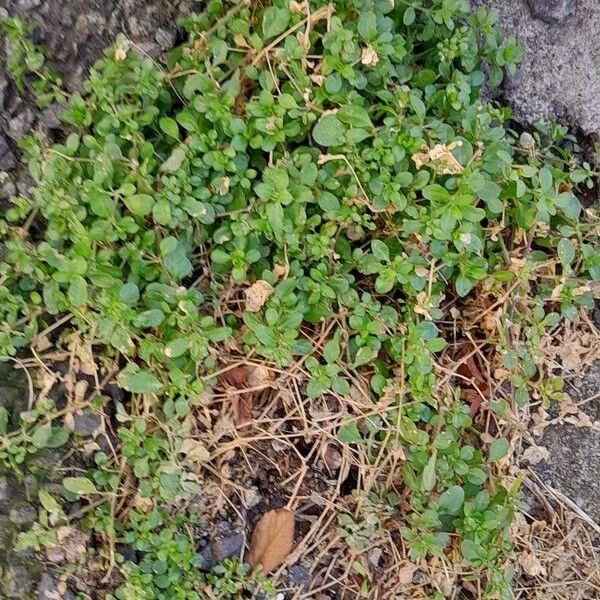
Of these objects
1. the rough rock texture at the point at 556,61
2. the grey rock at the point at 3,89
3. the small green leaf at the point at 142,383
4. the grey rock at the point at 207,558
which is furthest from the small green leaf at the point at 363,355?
the grey rock at the point at 3,89

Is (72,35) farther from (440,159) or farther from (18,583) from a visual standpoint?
(18,583)

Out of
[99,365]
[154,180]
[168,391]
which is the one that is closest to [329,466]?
[168,391]

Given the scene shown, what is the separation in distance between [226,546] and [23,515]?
515mm

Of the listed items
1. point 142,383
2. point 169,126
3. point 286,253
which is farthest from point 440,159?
point 142,383

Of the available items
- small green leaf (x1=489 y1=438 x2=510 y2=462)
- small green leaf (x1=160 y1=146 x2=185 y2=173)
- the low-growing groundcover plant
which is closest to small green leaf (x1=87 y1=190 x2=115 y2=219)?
the low-growing groundcover plant

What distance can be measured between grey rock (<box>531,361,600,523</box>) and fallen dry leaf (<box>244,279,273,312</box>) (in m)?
0.98

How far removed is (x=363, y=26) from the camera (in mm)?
1655

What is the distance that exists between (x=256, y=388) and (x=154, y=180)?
0.58 meters

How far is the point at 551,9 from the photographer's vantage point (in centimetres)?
211

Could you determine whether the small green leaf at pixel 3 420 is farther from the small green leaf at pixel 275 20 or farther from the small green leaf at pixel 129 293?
the small green leaf at pixel 275 20

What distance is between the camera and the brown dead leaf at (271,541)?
6.12 feet

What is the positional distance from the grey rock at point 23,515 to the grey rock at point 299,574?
677 mm

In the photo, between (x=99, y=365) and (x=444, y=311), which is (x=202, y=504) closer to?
(x=99, y=365)

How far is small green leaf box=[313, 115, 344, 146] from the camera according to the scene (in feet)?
5.53
